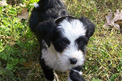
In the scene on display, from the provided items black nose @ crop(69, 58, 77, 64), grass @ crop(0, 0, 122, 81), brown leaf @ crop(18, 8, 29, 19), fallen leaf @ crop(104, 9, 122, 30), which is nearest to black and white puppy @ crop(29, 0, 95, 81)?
black nose @ crop(69, 58, 77, 64)

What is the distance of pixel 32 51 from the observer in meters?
3.66

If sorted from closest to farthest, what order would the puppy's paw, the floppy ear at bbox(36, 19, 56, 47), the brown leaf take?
the floppy ear at bbox(36, 19, 56, 47) < the puppy's paw < the brown leaf

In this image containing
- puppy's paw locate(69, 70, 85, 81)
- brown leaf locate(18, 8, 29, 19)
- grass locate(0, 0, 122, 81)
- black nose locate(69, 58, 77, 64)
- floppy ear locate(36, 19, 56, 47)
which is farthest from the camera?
brown leaf locate(18, 8, 29, 19)

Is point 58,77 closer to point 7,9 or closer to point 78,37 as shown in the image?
point 78,37

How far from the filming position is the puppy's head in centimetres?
231

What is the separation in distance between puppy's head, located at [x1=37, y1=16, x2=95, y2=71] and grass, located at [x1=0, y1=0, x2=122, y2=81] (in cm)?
106

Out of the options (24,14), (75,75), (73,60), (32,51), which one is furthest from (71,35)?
(24,14)

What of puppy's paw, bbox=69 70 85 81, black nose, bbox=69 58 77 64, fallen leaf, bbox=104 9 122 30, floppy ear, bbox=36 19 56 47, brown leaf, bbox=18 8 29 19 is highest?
brown leaf, bbox=18 8 29 19

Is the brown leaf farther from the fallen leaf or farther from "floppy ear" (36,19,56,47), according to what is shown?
the fallen leaf

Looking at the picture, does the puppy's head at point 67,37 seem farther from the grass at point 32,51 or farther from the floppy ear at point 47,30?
the grass at point 32,51

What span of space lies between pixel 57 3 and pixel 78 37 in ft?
4.17

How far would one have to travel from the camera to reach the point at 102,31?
4137 mm

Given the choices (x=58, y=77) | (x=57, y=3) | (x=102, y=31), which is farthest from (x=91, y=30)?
(x=102, y=31)

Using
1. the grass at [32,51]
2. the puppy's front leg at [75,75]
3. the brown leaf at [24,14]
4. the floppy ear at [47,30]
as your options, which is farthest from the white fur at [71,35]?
the brown leaf at [24,14]
